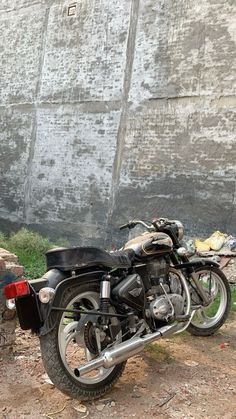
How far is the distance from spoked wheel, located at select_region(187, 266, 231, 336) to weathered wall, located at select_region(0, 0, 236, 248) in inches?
122

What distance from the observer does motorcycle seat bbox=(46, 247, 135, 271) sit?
3.00 metres

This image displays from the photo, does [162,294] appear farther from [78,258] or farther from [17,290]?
[17,290]

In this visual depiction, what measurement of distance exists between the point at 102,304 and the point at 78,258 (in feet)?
1.18

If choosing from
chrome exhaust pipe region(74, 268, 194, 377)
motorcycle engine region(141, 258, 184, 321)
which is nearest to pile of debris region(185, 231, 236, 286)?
motorcycle engine region(141, 258, 184, 321)

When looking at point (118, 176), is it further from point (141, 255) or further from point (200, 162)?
point (141, 255)

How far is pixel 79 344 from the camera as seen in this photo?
3.06m

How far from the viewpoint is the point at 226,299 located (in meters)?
4.34

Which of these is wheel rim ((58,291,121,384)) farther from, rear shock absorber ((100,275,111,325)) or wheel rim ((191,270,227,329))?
wheel rim ((191,270,227,329))

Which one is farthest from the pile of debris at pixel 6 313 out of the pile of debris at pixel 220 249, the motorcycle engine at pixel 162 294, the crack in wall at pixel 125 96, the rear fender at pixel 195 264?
the crack in wall at pixel 125 96

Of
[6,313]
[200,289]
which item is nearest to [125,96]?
[200,289]

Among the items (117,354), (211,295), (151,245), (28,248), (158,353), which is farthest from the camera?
(28,248)

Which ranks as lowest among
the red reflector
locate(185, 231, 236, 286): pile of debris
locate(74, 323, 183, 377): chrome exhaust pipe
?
locate(74, 323, 183, 377): chrome exhaust pipe

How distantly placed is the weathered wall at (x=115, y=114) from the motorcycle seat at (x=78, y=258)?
4.60 m

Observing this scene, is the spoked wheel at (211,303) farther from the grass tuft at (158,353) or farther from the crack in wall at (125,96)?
the crack in wall at (125,96)
